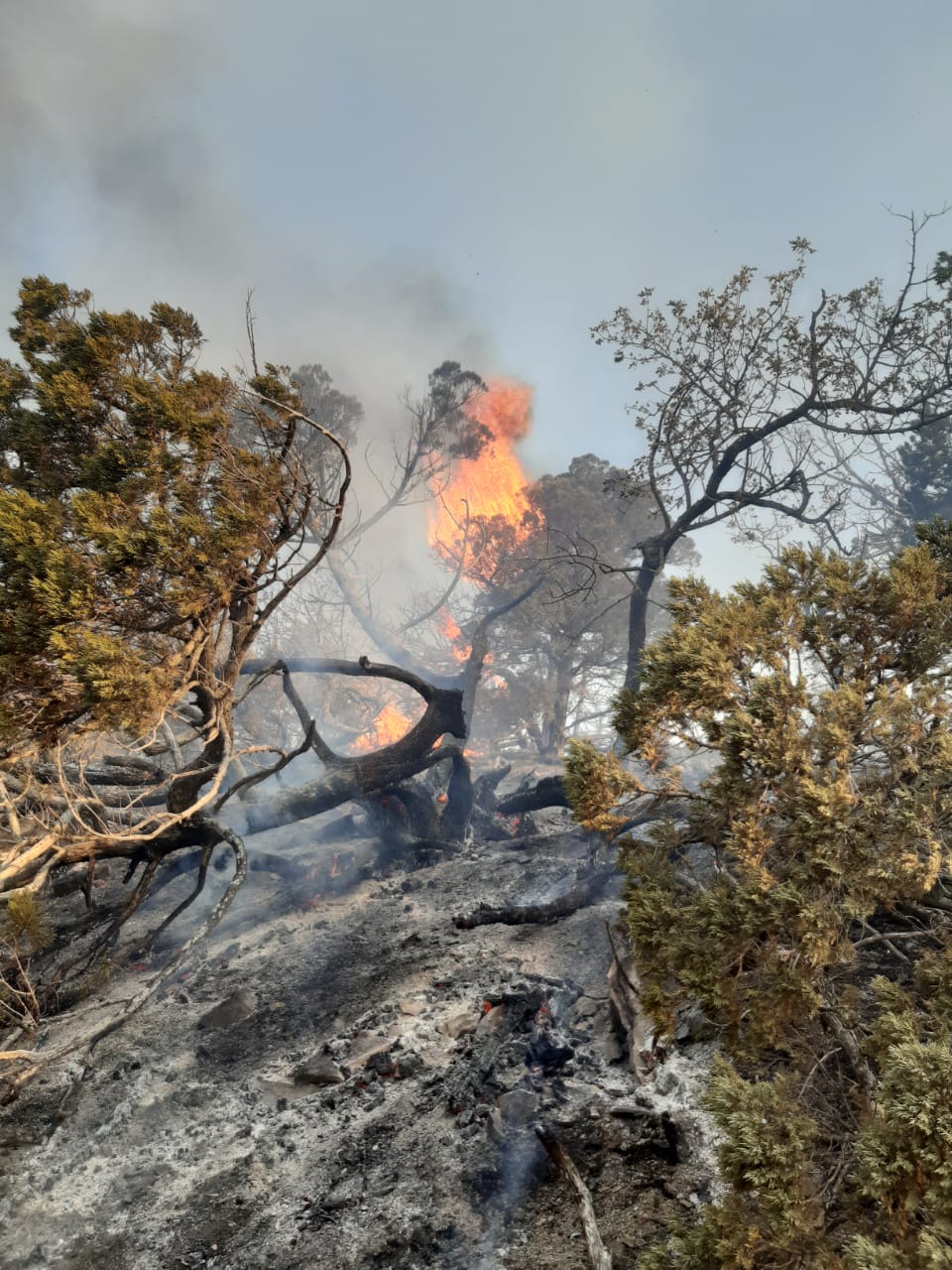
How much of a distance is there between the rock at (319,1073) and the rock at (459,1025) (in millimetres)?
1044

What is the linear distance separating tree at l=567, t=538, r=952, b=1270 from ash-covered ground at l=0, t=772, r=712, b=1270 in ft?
3.19

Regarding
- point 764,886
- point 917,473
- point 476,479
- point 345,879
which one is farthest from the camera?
point 476,479

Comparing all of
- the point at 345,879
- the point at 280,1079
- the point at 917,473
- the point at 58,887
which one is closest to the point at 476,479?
the point at 917,473

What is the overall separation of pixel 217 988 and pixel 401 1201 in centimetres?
453

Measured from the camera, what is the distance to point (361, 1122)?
5066 millimetres

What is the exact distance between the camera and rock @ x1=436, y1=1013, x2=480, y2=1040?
237 inches

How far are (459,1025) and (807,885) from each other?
4519 millimetres

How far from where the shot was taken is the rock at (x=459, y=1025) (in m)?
6.03

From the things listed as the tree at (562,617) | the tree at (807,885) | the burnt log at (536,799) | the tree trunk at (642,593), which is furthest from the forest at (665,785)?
the tree at (562,617)

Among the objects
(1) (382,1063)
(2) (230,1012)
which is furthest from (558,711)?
(1) (382,1063)

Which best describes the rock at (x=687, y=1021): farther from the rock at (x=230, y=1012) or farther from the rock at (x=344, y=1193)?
the rock at (x=230, y=1012)

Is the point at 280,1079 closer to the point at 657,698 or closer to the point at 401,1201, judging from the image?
the point at 401,1201

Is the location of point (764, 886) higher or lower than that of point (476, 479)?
lower

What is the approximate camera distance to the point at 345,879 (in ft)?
37.4
